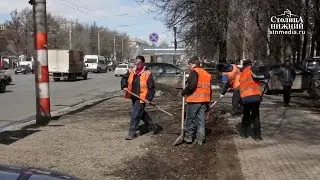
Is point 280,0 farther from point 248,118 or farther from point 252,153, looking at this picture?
point 252,153

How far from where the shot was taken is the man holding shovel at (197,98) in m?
10.5

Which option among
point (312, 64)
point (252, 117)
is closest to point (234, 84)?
point (252, 117)

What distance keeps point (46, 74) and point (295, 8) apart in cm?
1703

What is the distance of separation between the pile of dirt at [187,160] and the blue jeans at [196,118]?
0.78ft

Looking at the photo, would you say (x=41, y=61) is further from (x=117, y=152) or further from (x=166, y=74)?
(x=166, y=74)

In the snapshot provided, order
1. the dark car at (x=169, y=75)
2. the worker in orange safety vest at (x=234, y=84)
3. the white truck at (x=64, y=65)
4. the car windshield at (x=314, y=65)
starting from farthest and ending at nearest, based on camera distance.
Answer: the white truck at (x=64, y=65)
the car windshield at (x=314, y=65)
the dark car at (x=169, y=75)
the worker in orange safety vest at (x=234, y=84)

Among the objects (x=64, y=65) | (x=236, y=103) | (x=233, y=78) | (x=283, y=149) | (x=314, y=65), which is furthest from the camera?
(x=64, y=65)

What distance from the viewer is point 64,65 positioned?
47.6m

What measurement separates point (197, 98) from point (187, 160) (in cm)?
155

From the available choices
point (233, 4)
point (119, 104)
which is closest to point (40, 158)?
point (119, 104)

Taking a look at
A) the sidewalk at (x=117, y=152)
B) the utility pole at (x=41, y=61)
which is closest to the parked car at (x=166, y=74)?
the utility pole at (x=41, y=61)

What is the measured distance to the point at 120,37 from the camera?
160500 millimetres

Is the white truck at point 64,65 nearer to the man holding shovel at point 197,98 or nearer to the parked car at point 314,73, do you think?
the parked car at point 314,73

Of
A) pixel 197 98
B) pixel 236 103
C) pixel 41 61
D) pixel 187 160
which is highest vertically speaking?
pixel 41 61
